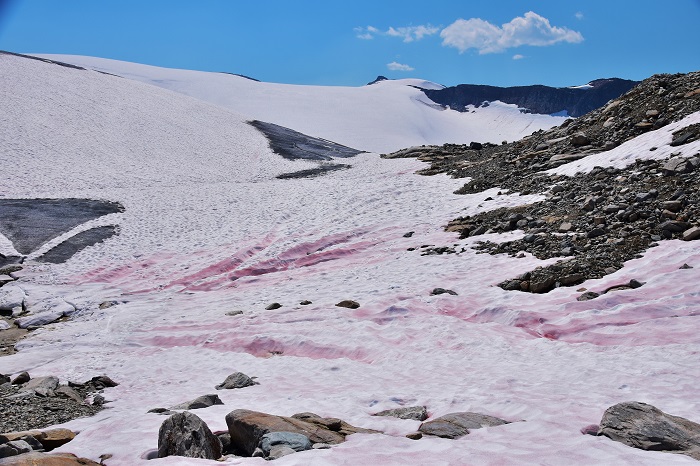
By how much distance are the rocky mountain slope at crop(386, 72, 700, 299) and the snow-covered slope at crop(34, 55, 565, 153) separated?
69.6 meters

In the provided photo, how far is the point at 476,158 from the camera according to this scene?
36.3m

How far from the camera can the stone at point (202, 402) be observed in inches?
307

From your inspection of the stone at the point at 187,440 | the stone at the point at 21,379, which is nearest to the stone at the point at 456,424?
the stone at the point at 187,440

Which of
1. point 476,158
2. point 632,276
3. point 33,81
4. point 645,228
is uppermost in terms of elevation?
point 33,81

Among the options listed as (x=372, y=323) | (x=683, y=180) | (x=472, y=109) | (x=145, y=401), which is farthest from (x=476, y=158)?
(x=472, y=109)

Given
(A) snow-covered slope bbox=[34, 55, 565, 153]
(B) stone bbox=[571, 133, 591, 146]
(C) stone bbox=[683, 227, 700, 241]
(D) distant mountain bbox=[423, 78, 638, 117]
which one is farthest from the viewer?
(D) distant mountain bbox=[423, 78, 638, 117]

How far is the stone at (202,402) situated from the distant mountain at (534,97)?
163914 millimetres

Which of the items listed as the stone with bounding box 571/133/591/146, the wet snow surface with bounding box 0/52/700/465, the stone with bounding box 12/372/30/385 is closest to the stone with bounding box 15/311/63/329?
the wet snow surface with bounding box 0/52/700/465

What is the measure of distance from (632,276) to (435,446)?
316 inches

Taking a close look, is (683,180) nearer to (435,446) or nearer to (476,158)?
(435,446)

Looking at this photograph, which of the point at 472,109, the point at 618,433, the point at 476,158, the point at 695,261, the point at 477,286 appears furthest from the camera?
the point at 472,109

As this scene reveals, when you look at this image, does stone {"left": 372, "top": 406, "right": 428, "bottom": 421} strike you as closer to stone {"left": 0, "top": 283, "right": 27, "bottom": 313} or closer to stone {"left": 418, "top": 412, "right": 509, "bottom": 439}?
stone {"left": 418, "top": 412, "right": 509, "bottom": 439}

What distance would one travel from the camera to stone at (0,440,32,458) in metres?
5.48

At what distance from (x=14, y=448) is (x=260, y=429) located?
2.45 meters
